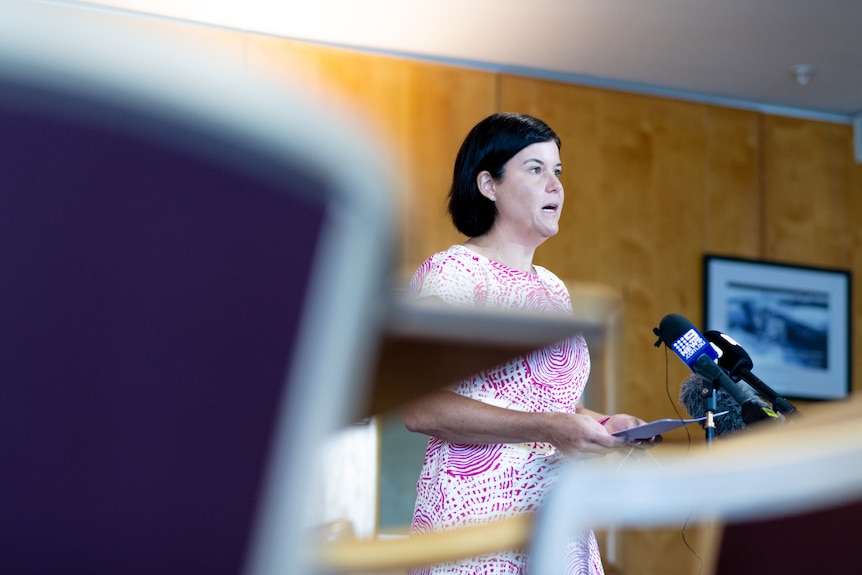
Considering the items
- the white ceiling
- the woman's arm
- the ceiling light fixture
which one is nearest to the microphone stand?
the woman's arm

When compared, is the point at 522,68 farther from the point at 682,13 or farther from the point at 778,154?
the point at 778,154

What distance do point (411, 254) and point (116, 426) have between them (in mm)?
152

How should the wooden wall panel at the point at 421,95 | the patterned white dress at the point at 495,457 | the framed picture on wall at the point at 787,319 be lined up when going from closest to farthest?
the patterned white dress at the point at 495,457 < the wooden wall panel at the point at 421,95 < the framed picture on wall at the point at 787,319

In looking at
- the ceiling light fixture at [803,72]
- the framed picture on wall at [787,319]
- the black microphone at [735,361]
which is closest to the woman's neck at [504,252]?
the black microphone at [735,361]

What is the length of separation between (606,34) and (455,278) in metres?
3.18

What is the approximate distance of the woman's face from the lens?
6.86ft

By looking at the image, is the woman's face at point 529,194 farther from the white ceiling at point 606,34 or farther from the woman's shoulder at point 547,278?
the white ceiling at point 606,34

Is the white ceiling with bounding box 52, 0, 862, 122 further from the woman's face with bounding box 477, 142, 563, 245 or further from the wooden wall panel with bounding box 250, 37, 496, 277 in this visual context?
the woman's face with bounding box 477, 142, 563, 245

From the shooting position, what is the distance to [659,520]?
50 cm

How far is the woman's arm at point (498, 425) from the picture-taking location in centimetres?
162

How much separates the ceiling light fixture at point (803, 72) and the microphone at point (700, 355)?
3.40m

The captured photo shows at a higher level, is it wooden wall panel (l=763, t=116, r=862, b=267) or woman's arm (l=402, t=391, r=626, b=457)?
wooden wall panel (l=763, t=116, r=862, b=267)

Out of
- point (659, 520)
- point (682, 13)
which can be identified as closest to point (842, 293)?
point (682, 13)

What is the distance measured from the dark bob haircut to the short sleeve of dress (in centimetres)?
21
